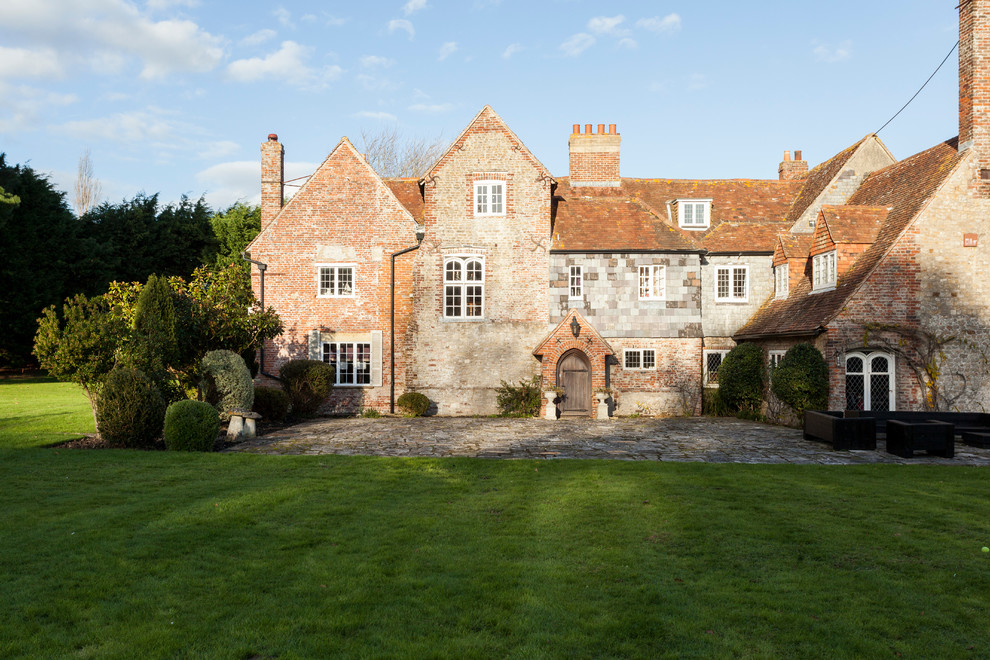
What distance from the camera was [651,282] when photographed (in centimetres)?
2453

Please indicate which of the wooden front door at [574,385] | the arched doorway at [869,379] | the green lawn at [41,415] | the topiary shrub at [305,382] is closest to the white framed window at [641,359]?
the wooden front door at [574,385]

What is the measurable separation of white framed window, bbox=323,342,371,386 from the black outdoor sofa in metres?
14.9

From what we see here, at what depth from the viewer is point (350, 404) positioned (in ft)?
79.7

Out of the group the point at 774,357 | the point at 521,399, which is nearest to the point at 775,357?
the point at 774,357

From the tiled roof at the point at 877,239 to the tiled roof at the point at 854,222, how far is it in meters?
0.23

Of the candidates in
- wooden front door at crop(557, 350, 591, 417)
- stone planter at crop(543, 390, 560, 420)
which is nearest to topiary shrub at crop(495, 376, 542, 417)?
stone planter at crop(543, 390, 560, 420)

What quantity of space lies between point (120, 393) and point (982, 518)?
53.8 feet

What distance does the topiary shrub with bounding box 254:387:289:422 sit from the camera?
21125 millimetres

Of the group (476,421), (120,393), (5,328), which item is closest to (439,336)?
(476,421)

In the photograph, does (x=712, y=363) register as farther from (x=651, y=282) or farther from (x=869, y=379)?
(x=869, y=379)

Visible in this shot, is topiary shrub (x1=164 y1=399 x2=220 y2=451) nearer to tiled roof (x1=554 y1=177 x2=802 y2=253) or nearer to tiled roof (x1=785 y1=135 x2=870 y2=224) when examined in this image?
tiled roof (x1=554 y1=177 x2=802 y2=253)

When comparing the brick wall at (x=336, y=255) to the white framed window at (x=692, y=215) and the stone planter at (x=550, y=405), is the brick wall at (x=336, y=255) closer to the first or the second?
the stone planter at (x=550, y=405)

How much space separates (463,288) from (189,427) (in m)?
11.7

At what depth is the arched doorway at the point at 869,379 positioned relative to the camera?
790 inches
